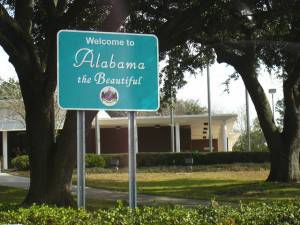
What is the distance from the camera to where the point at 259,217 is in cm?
672

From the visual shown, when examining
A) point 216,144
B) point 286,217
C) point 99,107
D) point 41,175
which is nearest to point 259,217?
point 286,217

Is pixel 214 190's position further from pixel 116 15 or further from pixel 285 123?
pixel 116 15

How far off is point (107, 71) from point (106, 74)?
0.05 metres

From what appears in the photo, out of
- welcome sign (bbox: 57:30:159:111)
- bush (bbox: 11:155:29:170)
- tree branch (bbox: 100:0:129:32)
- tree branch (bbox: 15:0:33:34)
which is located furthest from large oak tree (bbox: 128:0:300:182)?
bush (bbox: 11:155:29:170)

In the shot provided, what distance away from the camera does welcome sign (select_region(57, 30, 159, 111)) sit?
278 inches

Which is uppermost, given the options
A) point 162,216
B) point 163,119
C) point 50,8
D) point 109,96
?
point 50,8

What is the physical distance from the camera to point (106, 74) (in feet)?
23.6

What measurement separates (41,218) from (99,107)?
1521mm

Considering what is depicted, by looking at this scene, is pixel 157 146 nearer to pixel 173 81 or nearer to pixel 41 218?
pixel 173 81

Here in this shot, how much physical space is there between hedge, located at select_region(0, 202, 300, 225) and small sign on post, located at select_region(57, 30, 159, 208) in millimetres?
551

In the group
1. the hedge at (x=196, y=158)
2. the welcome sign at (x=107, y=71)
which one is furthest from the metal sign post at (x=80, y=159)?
the hedge at (x=196, y=158)

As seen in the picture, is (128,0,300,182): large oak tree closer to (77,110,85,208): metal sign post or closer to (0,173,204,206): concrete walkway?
(0,173,204,206): concrete walkway

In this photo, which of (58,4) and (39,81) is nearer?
(39,81)

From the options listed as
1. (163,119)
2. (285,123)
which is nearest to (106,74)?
(285,123)
